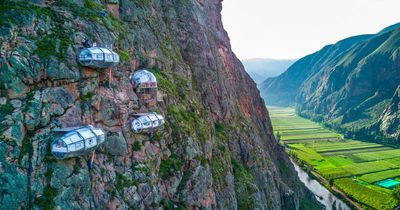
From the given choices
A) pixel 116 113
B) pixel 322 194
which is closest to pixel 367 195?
pixel 322 194

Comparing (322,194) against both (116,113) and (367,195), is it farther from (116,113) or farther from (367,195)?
(116,113)

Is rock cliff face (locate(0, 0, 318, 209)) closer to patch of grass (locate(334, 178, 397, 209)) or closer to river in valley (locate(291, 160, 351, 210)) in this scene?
river in valley (locate(291, 160, 351, 210))

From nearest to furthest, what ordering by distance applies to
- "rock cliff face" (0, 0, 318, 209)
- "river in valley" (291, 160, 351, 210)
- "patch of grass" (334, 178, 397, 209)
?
1. "rock cliff face" (0, 0, 318, 209)
2. "patch of grass" (334, 178, 397, 209)
3. "river in valley" (291, 160, 351, 210)

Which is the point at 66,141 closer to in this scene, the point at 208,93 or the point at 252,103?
the point at 208,93

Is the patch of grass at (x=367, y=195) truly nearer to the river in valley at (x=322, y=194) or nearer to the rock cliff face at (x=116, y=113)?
the river in valley at (x=322, y=194)

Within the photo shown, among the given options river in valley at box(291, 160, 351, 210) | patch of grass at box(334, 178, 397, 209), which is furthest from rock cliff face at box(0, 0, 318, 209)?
patch of grass at box(334, 178, 397, 209)

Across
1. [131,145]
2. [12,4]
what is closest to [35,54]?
[12,4]
